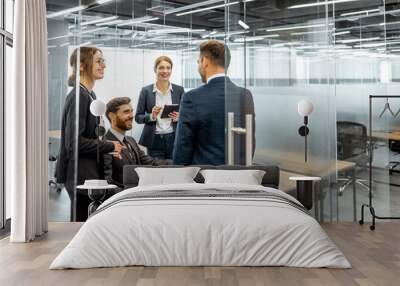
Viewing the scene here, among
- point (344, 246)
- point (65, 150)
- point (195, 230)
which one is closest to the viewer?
point (195, 230)

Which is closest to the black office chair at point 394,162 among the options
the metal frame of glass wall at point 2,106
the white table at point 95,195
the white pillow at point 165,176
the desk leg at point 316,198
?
the desk leg at point 316,198

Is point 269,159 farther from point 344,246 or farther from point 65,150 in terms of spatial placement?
point 65,150

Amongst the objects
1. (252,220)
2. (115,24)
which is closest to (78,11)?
(115,24)

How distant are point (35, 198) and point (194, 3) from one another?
3.42 m

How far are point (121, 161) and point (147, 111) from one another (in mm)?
760

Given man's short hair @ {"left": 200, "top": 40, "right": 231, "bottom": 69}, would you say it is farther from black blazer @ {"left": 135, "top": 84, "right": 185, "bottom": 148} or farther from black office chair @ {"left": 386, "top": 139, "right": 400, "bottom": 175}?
black office chair @ {"left": 386, "top": 139, "right": 400, "bottom": 175}

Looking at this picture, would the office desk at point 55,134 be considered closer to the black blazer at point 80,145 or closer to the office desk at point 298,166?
the black blazer at point 80,145

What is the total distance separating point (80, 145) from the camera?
Answer: 7.55m

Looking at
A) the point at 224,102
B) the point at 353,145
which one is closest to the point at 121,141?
the point at 224,102

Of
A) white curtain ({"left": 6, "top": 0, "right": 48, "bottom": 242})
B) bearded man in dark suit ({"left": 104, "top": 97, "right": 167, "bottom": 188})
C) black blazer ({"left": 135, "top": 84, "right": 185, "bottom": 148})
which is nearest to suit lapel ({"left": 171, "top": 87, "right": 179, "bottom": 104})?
black blazer ({"left": 135, "top": 84, "right": 185, "bottom": 148})

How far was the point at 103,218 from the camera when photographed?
4906 mm

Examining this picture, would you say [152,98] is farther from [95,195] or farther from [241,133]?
[95,195]

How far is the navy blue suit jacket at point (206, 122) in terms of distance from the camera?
773 centimetres

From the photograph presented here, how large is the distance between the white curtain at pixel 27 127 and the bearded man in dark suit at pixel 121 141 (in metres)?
1.29
